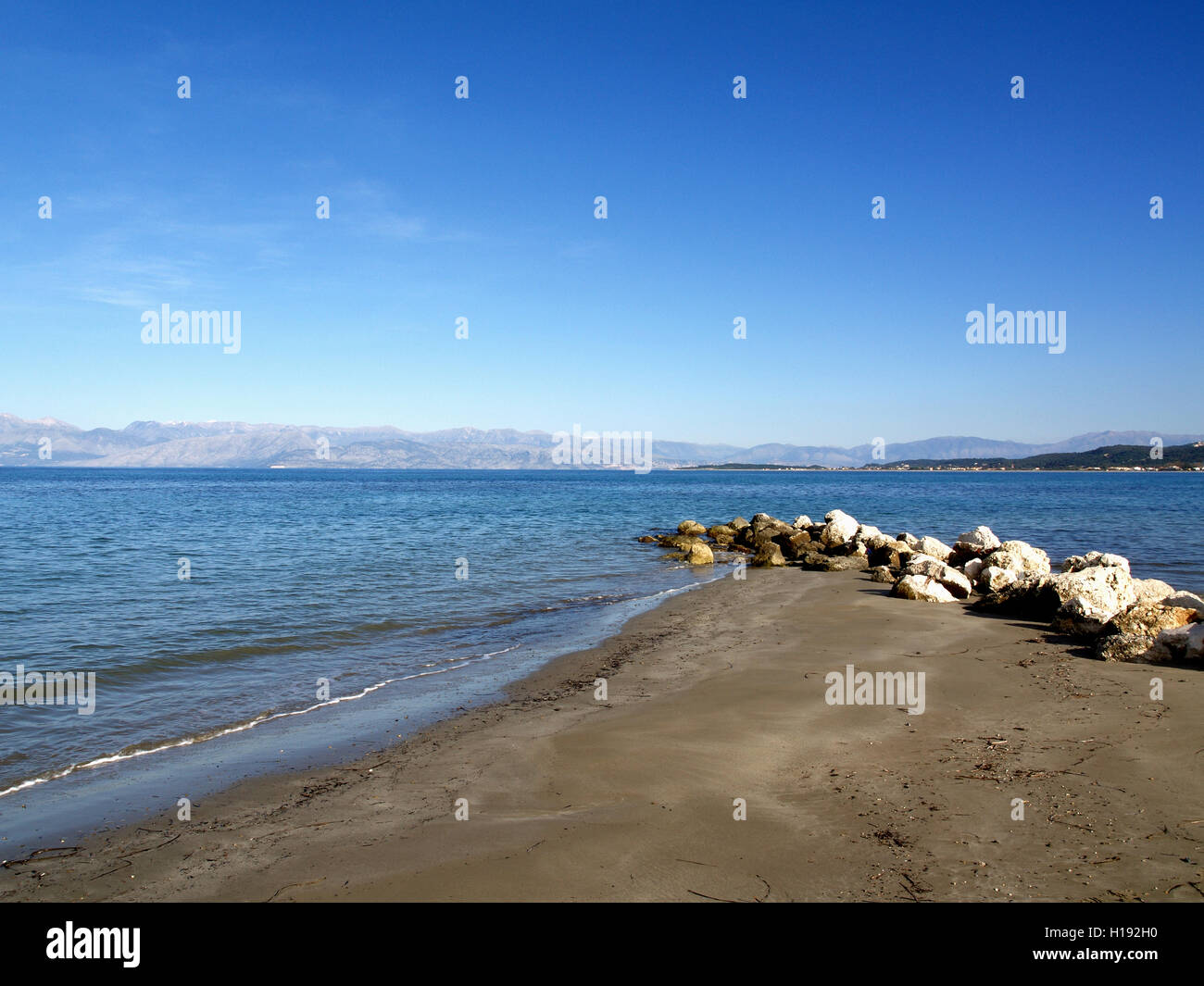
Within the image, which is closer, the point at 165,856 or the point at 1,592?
the point at 165,856

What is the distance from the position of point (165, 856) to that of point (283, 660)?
7188mm

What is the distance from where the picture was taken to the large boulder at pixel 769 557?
85.7 ft

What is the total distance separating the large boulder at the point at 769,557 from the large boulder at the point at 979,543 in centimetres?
646

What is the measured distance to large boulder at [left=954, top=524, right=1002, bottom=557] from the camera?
796 inches

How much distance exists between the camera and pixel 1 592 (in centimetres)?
1762

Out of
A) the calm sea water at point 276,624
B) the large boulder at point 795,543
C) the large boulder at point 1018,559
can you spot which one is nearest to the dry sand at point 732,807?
the calm sea water at point 276,624

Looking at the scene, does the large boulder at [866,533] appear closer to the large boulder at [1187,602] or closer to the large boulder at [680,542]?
the large boulder at [680,542]

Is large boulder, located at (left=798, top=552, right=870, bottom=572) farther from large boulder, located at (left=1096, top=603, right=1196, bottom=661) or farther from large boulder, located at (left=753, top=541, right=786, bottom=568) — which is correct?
large boulder, located at (left=1096, top=603, right=1196, bottom=661)

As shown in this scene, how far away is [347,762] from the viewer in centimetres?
799

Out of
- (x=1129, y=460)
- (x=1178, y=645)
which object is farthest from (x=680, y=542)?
(x=1129, y=460)
